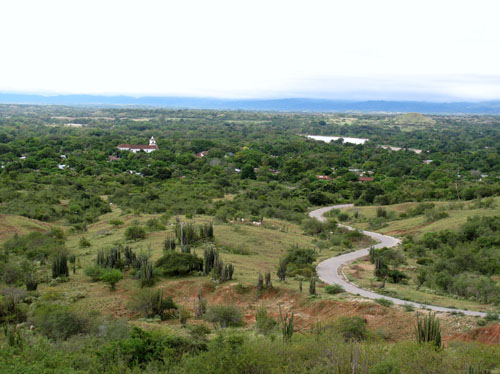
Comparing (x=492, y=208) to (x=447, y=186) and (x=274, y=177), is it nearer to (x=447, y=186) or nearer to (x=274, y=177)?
(x=447, y=186)

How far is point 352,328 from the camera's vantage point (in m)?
16.7

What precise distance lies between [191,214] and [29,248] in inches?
585

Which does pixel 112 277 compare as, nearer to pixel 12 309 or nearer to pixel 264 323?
pixel 12 309

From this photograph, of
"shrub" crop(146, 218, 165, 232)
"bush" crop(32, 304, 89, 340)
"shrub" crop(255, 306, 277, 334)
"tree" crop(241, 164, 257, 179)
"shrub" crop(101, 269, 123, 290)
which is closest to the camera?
"bush" crop(32, 304, 89, 340)

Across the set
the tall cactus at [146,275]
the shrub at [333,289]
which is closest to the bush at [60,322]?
the tall cactus at [146,275]

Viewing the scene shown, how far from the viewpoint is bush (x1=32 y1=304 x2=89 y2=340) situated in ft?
55.1

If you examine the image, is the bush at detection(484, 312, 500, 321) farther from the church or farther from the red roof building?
the church

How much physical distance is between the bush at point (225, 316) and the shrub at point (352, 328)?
4.30m

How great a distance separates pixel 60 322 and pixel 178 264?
8.69 meters

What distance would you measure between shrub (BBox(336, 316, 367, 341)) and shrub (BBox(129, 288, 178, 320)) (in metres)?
7.51

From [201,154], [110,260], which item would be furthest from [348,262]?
[201,154]

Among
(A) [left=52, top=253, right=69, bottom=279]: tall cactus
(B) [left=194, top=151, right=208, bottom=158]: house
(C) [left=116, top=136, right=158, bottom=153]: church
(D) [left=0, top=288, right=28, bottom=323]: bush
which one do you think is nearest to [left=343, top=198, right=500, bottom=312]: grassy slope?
(A) [left=52, top=253, right=69, bottom=279]: tall cactus

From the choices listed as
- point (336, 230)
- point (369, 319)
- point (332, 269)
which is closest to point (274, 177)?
point (336, 230)

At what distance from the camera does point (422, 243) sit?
36688 millimetres
